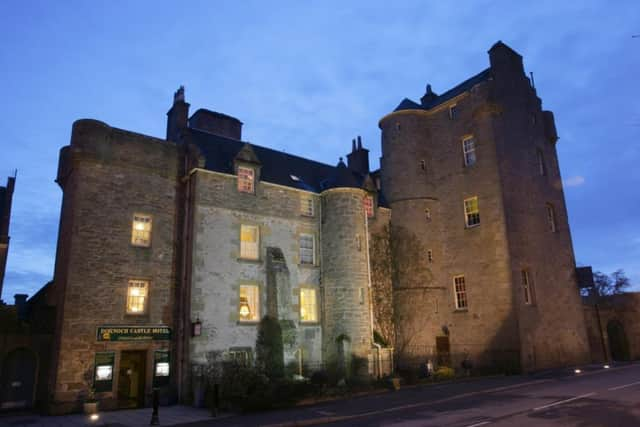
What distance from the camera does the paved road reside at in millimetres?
12102

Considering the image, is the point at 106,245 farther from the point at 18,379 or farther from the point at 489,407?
the point at 489,407

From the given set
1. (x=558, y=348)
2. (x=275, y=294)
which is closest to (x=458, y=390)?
(x=275, y=294)

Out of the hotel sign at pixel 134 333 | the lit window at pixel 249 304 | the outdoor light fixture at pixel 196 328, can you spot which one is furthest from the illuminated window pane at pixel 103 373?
the lit window at pixel 249 304

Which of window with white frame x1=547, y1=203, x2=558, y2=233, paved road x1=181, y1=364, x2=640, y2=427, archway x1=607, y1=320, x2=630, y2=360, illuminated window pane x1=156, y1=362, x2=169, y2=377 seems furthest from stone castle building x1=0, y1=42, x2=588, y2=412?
archway x1=607, y1=320, x2=630, y2=360

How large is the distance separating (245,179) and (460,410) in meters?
15.6

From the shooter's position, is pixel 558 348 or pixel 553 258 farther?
pixel 553 258

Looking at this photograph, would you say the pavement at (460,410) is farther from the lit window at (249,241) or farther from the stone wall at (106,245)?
the lit window at (249,241)

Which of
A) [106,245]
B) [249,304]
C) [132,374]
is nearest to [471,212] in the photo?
[249,304]

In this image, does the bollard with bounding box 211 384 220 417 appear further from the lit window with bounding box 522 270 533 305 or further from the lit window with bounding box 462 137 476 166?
the lit window with bounding box 462 137 476 166

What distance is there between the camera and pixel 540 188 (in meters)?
29.6

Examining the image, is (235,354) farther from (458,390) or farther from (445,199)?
(445,199)

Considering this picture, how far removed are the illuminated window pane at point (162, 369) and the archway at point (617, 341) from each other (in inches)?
1262

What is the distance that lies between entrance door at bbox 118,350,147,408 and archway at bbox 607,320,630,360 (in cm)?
3306

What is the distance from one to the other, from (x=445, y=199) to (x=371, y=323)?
1009 centimetres
